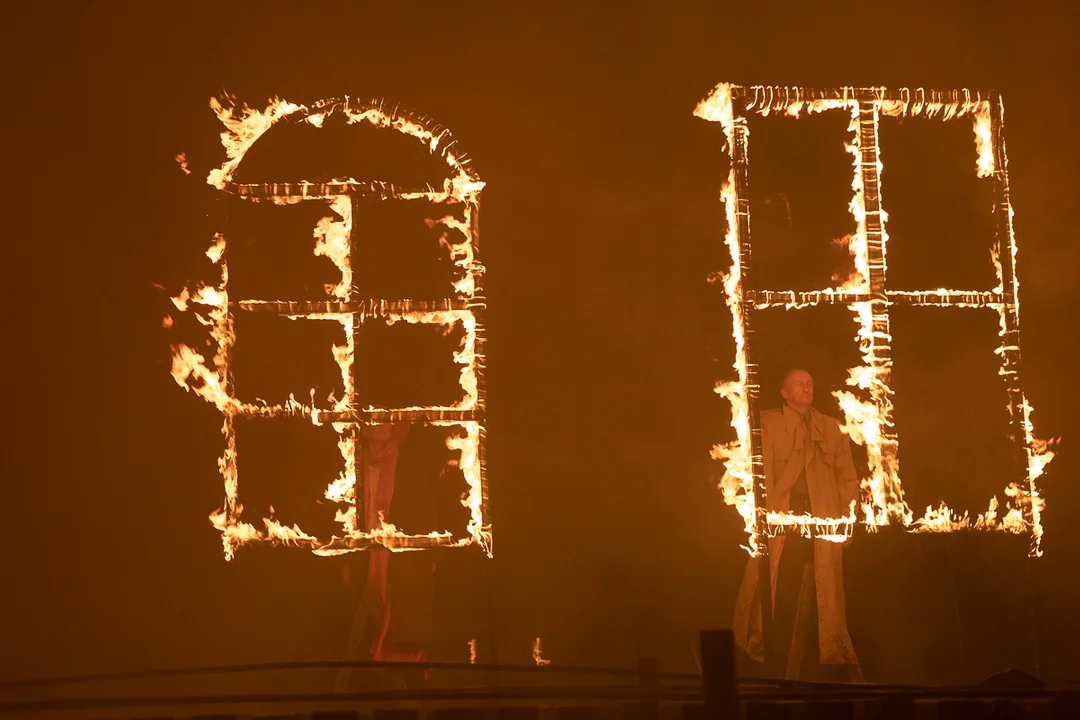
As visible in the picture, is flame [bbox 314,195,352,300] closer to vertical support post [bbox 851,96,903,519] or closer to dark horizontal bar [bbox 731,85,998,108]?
dark horizontal bar [bbox 731,85,998,108]

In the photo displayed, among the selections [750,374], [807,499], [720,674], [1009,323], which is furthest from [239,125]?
[1009,323]

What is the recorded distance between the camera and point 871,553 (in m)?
5.05

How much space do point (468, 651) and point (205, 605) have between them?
3.50 feet

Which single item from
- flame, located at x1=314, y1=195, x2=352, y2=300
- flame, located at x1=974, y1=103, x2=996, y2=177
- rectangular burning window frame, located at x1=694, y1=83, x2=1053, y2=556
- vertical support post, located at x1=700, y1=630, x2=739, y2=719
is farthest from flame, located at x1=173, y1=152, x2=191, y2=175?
flame, located at x1=974, y1=103, x2=996, y2=177

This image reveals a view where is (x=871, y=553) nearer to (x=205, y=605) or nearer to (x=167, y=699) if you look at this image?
(x=205, y=605)

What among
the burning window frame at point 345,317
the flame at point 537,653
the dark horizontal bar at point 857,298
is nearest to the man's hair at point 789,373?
the dark horizontal bar at point 857,298

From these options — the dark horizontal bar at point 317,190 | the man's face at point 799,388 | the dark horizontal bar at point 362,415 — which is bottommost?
the dark horizontal bar at point 362,415

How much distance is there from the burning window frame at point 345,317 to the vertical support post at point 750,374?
1.05 m

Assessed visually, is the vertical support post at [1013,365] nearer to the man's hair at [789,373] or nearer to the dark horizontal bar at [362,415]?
the man's hair at [789,373]

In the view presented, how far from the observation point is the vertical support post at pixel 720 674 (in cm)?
Result: 290

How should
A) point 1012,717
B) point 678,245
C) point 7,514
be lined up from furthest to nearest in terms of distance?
point 678,245 < point 7,514 < point 1012,717

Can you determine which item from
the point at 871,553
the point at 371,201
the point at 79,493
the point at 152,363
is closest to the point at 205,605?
the point at 79,493

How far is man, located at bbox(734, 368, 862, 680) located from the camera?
4.70 m

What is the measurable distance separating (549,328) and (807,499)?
127cm
